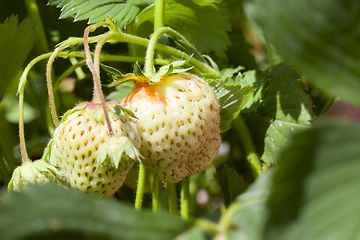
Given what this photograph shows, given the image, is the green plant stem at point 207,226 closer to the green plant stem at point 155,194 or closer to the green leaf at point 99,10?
the green plant stem at point 155,194

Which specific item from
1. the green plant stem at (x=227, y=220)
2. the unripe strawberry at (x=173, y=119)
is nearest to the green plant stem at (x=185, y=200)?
the unripe strawberry at (x=173, y=119)

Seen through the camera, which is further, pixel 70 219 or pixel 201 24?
pixel 201 24

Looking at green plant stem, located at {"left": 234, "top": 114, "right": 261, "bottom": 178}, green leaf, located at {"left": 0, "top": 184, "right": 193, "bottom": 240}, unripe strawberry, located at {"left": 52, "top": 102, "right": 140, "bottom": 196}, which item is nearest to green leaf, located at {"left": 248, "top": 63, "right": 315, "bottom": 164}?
green plant stem, located at {"left": 234, "top": 114, "right": 261, "bottom": 178}

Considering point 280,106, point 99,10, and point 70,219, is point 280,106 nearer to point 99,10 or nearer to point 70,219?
point 99,10

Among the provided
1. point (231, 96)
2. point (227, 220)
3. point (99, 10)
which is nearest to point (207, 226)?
point (227, 220)

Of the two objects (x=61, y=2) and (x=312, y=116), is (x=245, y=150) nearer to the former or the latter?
(x=312, y=116)

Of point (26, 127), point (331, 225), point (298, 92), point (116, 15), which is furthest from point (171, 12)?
point (26, 127)
